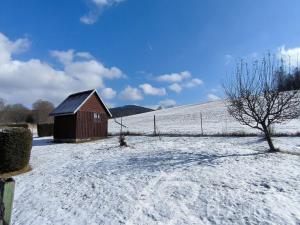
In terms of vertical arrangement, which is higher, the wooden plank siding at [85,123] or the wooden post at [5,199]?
the wooden plank siding at [85,123]

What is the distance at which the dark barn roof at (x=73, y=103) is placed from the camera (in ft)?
76.4

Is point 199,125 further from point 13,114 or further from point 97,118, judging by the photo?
point 13,114

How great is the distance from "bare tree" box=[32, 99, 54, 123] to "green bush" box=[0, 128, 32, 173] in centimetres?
6974

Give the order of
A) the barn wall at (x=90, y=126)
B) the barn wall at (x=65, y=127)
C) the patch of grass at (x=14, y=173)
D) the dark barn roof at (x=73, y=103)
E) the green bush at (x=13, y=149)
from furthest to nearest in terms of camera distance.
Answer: the dark barn roof at (x=73, y=103) → the barn wall at (x=90, y=126) → the barn wall at (x=65, y=127) → the green bush at (x=13, y=149) → the patch of grass at (x=14, y=173)

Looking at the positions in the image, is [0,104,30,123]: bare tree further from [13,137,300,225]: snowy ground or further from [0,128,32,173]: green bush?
[13,137,300,225]: snowy ground

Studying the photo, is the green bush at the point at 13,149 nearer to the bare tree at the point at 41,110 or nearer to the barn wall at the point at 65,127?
the barn wall at the point at 65,127

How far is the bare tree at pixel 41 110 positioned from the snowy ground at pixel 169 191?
241 feet

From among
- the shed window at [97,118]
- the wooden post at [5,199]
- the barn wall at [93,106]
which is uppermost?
the barn wall at [93,106]

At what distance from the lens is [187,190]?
743cm

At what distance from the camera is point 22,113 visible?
84.7m

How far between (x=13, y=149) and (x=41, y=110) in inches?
3063

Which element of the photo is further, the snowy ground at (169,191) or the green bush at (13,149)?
the green bush at (13,149)

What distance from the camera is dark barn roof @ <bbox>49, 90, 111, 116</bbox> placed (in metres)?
23.3

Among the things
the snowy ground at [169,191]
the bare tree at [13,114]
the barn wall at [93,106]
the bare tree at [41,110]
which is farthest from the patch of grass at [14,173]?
the bare tree at [13,114]
